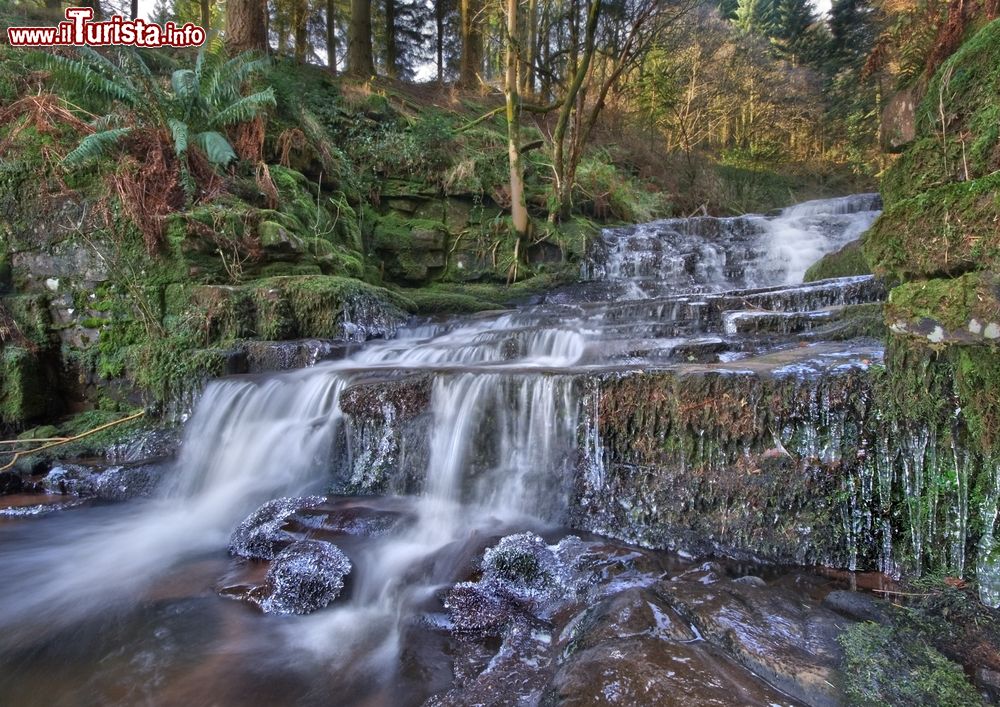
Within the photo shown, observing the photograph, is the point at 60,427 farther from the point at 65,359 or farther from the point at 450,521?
the point at 450,521

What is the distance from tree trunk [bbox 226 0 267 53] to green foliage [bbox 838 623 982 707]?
1276 centimetres

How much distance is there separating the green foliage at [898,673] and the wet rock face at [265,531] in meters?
3.43

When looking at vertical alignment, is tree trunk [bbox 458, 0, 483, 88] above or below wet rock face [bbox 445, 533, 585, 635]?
above

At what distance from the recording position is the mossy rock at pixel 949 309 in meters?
2.68

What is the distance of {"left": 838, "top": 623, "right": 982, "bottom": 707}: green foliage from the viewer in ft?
6.59

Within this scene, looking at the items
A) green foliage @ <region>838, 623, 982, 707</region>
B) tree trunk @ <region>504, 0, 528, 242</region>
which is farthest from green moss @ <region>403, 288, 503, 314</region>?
green foliage @ <region>838, 623, 982, 707</region>

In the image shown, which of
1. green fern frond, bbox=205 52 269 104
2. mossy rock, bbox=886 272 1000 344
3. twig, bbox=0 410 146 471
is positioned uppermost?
green fern frond, bbox=205 52 269 104

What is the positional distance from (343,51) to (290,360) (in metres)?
17.3

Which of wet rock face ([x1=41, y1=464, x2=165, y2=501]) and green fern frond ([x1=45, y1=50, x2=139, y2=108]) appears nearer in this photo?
wet rock face ([x1=41, y1=464, x2=165, y2=501])

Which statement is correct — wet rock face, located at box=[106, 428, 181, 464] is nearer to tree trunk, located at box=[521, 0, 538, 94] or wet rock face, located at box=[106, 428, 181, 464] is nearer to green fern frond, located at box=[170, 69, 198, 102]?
green fern frond, located at box=[170, 69, 198, 102]

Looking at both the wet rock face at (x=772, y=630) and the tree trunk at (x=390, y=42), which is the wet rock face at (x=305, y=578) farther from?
the tree trunk at (x=390, y=42)

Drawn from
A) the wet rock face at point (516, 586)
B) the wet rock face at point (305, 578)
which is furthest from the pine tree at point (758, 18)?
the wet rock face at point (305, 578)

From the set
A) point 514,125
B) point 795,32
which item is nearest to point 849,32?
point 795,32

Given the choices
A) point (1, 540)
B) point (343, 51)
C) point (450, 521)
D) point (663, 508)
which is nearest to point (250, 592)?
point (450, 521)
